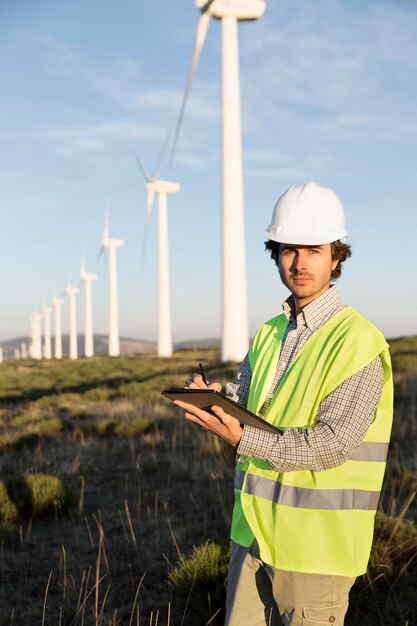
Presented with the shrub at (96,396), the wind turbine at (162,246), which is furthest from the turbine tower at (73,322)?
the shrub at (96,396)

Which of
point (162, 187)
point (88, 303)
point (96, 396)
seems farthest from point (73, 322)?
point (96, 396)

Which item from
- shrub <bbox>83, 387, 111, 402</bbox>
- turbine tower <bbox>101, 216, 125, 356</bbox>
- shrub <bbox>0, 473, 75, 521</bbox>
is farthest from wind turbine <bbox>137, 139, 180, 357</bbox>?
shrub <bbox>0, 473, 75, 521</bbox>

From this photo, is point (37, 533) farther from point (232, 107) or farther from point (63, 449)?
point (232, 107)

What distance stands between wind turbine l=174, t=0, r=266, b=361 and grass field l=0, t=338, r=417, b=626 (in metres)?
14.5

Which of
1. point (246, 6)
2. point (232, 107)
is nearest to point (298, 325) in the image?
point (232, 107)

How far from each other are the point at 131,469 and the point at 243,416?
7763mm

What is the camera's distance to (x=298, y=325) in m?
2.62

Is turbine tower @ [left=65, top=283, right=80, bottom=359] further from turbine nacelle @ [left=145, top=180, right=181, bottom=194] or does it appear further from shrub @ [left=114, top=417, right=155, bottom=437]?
shrub @ [left=114, top=417, right=155, bottom=437]

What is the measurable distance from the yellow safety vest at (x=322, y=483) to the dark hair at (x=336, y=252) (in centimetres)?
32

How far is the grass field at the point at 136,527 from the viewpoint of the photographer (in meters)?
4.91

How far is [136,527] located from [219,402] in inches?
200

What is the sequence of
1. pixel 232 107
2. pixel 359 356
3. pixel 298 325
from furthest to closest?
1. pixel 232 107
2. pixel 298 325
3. pixel 359 356

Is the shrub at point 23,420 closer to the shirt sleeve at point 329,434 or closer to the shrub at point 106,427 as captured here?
the shrub at point 106,427

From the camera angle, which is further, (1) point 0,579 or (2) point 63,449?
(2) point 63,449
